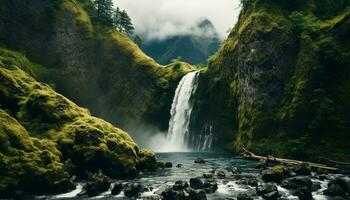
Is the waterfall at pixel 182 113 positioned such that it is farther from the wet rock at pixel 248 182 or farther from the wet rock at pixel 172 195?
the wet rock at pixel 172 195

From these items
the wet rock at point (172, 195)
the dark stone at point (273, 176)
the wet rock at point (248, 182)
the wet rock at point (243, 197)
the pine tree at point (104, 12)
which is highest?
the pine tree at point (104, 12)

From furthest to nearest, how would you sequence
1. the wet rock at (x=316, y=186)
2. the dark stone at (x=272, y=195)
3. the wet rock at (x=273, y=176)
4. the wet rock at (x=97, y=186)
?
1. the wet rock at (x=273, y=176)
2. the wet rock at (x=97, y=186)
3. the wet rock at (x=316, y=186)
4. the dark stone at (x=272, y=195)

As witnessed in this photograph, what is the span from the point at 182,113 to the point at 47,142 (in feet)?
165

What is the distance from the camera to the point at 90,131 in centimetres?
4300

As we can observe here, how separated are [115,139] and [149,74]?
59200 mm

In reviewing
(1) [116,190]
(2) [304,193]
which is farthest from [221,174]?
(1) [116,190]

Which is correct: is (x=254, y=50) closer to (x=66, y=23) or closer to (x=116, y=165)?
(x=116, y=165)

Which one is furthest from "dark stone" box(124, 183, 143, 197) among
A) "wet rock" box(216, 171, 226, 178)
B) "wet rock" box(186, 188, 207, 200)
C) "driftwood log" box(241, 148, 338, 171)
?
"driftwood log" box(241, 148, 338, 171)

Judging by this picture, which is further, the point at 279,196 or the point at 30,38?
the point at 30,38

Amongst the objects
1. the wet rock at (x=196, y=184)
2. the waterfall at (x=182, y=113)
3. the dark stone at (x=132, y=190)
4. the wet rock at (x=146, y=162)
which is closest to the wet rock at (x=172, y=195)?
the dark stone at (x=132, y=190)

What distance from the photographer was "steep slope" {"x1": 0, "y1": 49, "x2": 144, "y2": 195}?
1276 inches

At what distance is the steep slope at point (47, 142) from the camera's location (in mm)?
32406

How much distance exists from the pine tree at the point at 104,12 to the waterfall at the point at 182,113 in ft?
131

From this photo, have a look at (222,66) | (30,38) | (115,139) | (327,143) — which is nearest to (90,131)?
(115,139)
